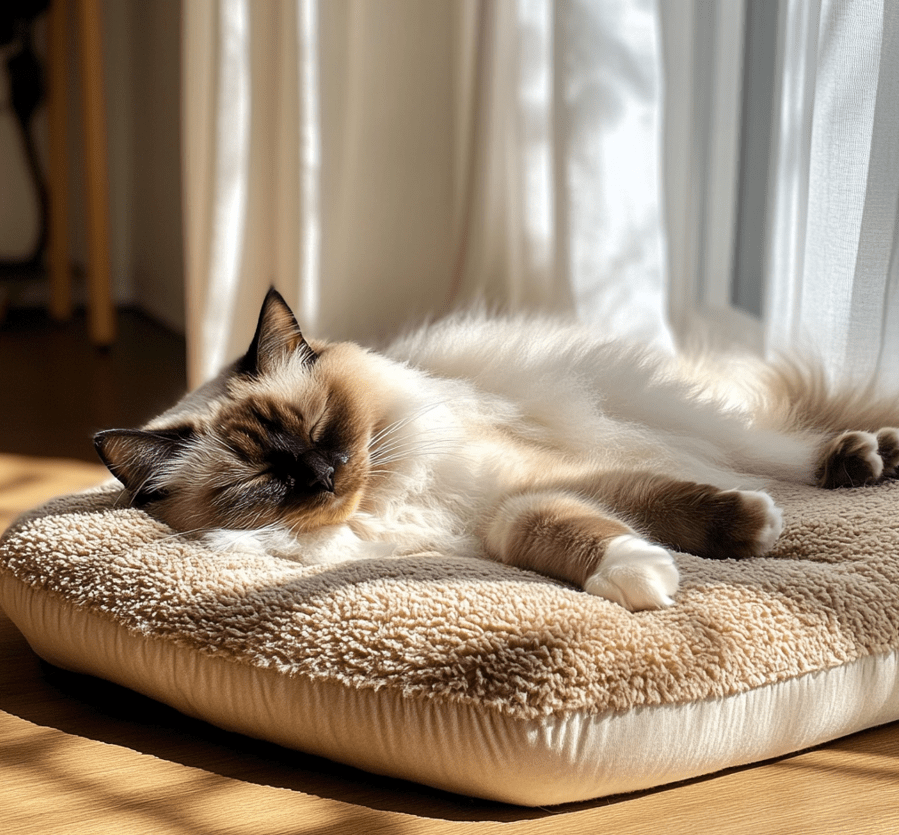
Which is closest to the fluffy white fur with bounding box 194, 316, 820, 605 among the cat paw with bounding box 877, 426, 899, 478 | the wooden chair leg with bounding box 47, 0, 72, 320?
the cat paw with bounding box 877, 426, 899, 478

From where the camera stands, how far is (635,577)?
3.76ft

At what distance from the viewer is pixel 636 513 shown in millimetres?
1387

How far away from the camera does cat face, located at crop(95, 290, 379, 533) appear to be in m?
1.30

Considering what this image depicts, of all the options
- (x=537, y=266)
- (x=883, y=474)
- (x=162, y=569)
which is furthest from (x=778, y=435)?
(x=162, y=569)

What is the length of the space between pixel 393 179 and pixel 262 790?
1.77m

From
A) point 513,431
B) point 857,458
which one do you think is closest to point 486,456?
point 513,431

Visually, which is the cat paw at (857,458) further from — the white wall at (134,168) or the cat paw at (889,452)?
the white wall at (134,168)

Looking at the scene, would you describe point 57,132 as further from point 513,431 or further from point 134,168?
point 513,431

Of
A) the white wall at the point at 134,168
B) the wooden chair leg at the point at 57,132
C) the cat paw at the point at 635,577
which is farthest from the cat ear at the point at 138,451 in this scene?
the wooden chair leg at the point at 57,132

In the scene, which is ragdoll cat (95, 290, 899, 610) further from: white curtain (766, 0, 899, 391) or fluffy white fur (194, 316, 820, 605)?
white curtain (766, 0, 899, 391)

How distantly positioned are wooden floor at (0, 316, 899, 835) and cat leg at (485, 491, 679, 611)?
215 mm

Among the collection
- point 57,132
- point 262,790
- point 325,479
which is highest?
point 57,132

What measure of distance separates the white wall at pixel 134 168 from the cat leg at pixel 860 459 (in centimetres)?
283

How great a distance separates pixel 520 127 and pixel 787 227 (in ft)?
→ 2.29
